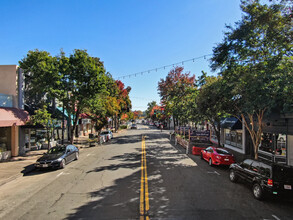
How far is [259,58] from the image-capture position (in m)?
10.5

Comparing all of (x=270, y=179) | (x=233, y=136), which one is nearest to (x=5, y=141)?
(x=270, y=179)

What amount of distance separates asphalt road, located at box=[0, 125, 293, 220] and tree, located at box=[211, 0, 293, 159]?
4.07 metres

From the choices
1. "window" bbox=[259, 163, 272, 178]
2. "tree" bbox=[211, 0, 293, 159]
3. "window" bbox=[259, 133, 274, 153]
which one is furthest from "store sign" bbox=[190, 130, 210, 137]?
"window" bbox=[259, 163, 272, 178]

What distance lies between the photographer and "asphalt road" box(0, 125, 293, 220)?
19.6 ft

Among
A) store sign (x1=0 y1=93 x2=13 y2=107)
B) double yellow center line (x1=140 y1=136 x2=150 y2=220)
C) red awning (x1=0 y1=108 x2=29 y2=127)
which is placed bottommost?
double yellow center line (x1=140 y1=136 x2=150 y2=220)

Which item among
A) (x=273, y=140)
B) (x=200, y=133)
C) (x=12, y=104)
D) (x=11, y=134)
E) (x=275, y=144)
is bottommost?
(x=275, y=144)

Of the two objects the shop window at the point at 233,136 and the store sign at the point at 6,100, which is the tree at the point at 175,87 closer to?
the shop window at the point at 233,136

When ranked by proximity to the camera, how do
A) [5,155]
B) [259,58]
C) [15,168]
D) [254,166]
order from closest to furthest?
1. [254,166]
2. [259,58]
3. [15,168]
4. [5,155]

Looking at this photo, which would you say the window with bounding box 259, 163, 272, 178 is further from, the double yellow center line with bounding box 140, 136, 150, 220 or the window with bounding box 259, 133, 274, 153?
the window with bounding box 259, 133, 274, 153

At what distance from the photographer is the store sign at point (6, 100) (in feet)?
48.0

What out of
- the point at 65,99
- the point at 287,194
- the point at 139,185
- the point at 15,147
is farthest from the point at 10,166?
the point at 287,194

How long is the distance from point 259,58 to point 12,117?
56.7ft

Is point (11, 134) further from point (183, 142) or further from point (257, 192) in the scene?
point (257, 192)

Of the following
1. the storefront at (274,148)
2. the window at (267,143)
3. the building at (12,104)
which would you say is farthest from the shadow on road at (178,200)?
the building at (12,104)
